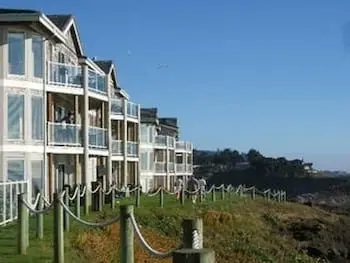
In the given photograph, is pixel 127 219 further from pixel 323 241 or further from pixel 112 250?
pixel 323 241

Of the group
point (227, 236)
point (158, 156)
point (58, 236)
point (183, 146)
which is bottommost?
point (227, 236)

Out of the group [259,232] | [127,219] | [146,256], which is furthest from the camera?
[259,232]

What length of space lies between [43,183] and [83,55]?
13.5 m

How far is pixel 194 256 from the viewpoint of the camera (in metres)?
6.20

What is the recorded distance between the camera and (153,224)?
3055 cm

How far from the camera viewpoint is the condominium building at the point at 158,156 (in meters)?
73.2

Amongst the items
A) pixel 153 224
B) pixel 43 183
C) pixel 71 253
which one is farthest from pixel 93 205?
pixel 71 253

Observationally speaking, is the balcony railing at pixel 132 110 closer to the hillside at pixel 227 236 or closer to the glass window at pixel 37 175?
the hillside at pixel 227 236

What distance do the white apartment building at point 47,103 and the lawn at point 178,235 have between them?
562cm

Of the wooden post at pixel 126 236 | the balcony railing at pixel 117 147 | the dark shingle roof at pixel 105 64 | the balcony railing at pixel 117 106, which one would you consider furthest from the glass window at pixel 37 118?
the wooden post at pixel 126 236

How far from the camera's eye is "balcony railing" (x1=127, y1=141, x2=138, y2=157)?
57312mm

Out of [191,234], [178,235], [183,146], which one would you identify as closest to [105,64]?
[178,235]

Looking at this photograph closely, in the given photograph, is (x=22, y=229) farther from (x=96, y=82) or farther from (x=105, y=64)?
(x=105, y=64)

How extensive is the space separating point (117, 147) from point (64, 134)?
1602 cm
